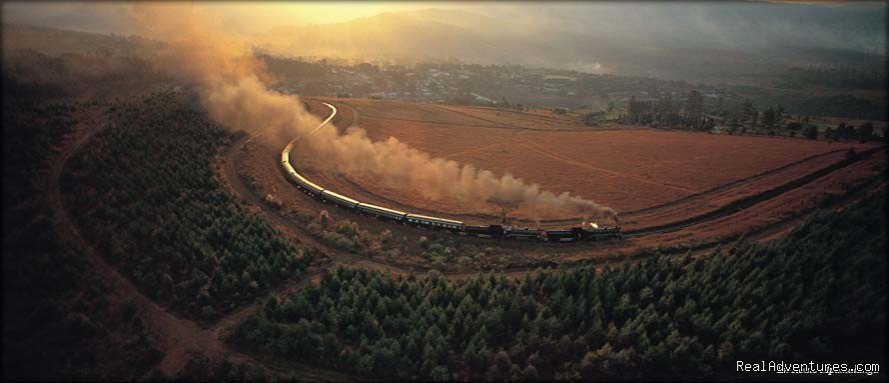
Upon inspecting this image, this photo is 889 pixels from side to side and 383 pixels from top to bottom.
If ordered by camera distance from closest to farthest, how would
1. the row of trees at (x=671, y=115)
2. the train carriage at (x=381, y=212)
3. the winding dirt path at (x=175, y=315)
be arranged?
the winding dirt path at (x=175, y=315) < the train carriage at (x=381, y=212) < the row of trees at (x=671, y=115)

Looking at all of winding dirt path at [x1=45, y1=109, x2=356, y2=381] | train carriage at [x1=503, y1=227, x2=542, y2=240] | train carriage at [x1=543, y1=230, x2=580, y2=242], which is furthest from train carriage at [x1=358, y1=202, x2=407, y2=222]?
train carriage at [x1=543, y1=230, x2=580, y2=242]

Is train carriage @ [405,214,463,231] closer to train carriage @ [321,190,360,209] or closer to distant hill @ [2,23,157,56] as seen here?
train carriage @ [321,190,360,209]

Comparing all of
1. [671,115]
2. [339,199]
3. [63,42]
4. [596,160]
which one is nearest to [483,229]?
[339,199]

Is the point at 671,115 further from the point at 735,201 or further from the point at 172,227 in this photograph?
the point at 172,227

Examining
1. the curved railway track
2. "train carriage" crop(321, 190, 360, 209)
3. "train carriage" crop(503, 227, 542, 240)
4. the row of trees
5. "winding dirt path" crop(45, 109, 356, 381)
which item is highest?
the row of trees

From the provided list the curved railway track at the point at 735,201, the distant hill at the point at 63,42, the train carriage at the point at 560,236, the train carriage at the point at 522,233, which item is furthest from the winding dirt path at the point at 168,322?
the curved railway track at the point at 735,201

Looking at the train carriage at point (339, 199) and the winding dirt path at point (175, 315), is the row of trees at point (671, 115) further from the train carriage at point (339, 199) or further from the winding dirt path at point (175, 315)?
the train carriage at point (339, 199)

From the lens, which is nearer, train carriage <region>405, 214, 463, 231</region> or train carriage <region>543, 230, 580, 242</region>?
train carriage <region>543, 230, 580, 242</region>
